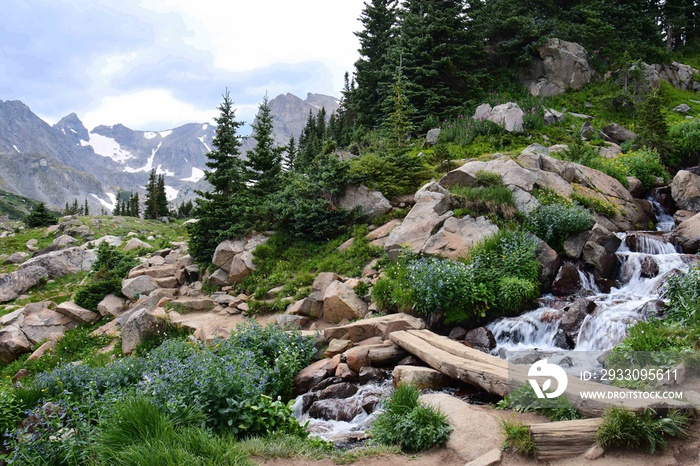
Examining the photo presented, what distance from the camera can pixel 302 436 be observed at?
5.73m

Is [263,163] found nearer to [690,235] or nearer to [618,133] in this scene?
[690,235]

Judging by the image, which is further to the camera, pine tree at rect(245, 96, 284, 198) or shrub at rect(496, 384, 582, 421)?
pine tree at rect(245, 96, 284, 198)

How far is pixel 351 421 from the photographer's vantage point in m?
6.78

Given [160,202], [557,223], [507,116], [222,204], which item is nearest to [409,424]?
[557,223]

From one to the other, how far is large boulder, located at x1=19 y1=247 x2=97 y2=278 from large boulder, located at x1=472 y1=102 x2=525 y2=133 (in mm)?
23303

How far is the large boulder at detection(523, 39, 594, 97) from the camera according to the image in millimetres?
26969

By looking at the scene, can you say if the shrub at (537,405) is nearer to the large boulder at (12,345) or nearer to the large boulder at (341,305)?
the large boulder at (341,305)

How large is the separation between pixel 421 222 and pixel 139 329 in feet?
29.5

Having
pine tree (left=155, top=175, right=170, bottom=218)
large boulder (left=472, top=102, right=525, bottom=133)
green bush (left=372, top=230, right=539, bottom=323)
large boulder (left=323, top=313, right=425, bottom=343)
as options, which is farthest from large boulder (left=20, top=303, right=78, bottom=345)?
pine tree (left=155, top=175, right=170, bottom=218)

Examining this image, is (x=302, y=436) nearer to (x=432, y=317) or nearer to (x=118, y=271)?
(x=432, y=317)

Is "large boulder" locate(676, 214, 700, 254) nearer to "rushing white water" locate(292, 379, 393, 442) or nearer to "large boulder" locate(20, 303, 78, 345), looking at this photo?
"rushing white water" locate(292, 379, 393, 442)

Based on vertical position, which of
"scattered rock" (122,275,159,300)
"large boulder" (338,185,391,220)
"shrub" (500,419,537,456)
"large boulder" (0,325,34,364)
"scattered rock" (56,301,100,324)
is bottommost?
"large boulder" (0,325,34,364)

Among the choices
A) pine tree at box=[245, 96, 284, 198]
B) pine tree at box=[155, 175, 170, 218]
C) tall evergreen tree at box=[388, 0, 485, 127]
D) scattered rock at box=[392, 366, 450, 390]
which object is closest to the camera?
scattered rock at box=[392, 366, 450, 390]

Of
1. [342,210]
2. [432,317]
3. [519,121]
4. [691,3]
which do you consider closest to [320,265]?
[342,210]
